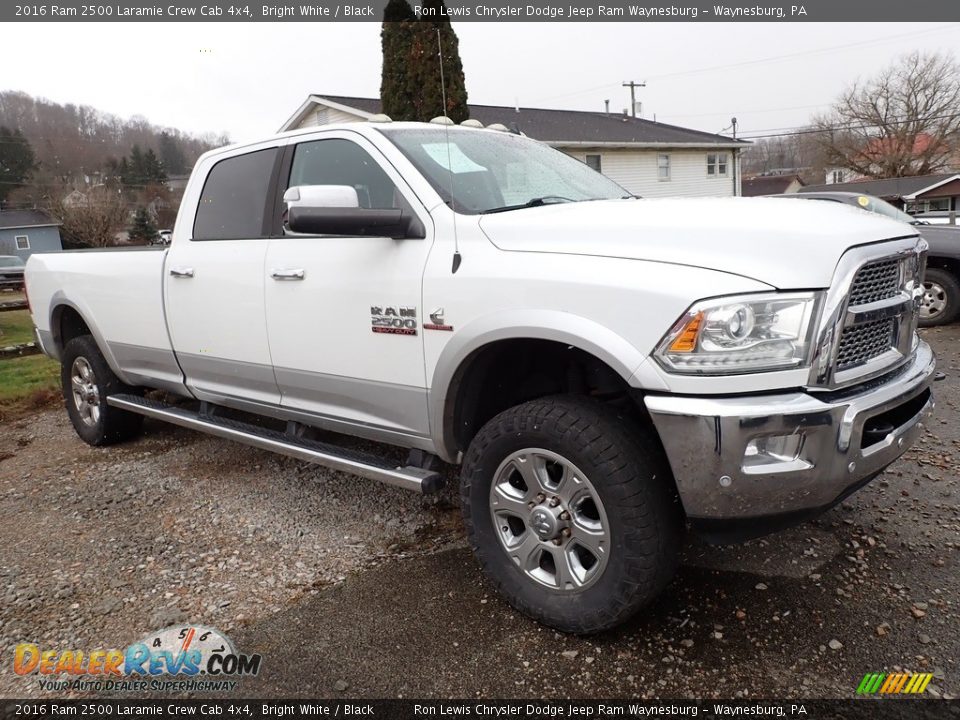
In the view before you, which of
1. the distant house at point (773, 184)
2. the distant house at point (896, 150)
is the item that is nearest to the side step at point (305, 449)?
the distant house at point (896, 150)

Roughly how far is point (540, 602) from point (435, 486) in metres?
0.64

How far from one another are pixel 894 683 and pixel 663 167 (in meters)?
27.5

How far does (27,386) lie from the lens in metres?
7.30

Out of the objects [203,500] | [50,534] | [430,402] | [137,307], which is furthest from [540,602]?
[137,307]

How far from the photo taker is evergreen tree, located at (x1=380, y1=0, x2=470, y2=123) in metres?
6.84

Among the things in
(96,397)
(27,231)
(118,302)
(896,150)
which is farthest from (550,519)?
(27,231)

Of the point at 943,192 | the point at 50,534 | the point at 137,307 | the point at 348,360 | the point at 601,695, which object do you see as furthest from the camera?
the point at 943,192

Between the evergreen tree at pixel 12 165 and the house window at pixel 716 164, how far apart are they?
37556 millimetres

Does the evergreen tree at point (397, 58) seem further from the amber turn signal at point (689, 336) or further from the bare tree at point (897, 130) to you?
the bare tree at point (897, 130)

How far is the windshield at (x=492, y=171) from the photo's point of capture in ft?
10.1

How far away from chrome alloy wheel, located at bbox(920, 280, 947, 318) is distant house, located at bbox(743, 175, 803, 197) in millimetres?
49252

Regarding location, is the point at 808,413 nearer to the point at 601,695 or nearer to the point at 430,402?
the point at 601,695

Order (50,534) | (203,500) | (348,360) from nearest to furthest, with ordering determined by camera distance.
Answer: (348,360) → (50,534) → (203,500)

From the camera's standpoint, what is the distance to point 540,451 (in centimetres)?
255
